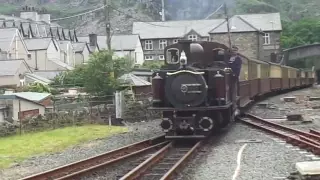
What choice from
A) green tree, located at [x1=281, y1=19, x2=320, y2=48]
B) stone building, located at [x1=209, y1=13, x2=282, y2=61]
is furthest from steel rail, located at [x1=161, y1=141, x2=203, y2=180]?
green tree, located at [x1=281, y1=19, x2=320, y2=48]

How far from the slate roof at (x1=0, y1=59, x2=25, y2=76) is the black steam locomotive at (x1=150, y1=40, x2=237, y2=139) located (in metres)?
44.5

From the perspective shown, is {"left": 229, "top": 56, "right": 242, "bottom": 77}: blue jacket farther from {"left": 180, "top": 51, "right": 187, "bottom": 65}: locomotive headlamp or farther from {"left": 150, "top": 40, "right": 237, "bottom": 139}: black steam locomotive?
{"left": 180, "top": 51, "right": 187, "bottom": 65}: locomotive headlamp

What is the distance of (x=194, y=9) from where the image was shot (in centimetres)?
10162

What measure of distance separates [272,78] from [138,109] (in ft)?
39.8

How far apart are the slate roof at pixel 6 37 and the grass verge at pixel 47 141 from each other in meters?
51.3

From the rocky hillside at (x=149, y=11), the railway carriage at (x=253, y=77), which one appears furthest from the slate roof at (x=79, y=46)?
the railway carriage at (x=253, y=77)

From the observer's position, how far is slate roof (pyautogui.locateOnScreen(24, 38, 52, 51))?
7431 cm

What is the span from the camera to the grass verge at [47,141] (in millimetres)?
15539

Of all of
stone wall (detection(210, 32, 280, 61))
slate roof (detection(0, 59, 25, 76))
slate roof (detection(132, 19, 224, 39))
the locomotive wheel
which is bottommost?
the locomotive wheel

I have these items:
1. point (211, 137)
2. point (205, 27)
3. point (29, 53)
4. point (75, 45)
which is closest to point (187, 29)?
point (205, 27)

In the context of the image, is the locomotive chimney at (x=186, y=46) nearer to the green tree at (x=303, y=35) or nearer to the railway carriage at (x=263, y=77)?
the railway carriage at (x=263, y=77)

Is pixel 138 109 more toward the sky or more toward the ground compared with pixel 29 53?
more toward the ground

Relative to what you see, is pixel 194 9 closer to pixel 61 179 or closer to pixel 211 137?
pixel 211 137

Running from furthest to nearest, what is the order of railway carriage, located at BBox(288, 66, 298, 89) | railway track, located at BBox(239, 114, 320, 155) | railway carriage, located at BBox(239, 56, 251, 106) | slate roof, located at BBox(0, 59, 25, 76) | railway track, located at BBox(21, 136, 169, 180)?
slate roof, located at BBox(0, 59, 25, 76) < railway carriage, located at BBox(288, 66, 298, 89) < railway carriage, located at BBox(239, 56, 251, 106) < railway track, located at BBox(239, 114, 320, 155) < railway track, located at BBox(21, 136, 169, 180)
